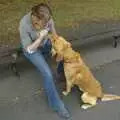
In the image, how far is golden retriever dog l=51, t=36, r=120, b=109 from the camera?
20.1 ft

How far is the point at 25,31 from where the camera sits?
6105mm

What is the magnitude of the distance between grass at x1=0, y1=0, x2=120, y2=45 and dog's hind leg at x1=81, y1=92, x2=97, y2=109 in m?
2.36

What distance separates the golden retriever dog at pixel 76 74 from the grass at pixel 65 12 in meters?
2.12

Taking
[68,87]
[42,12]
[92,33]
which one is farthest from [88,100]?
[92,33]

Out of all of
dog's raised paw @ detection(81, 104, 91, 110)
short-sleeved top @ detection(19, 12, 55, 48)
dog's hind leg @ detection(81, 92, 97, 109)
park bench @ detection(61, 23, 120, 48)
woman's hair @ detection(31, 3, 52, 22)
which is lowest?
dog's raised paw @ detection(81, 104, 91, 110)

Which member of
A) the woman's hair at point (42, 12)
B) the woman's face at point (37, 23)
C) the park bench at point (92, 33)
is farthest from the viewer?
the park bench at point (92, 33)

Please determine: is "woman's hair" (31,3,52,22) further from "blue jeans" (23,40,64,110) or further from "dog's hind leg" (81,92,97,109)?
"dog's hind leg" (81,92,97,109)

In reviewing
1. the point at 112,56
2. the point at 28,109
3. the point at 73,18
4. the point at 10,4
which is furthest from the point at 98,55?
the point at 10,4

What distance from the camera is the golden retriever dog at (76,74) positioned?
6.12 m

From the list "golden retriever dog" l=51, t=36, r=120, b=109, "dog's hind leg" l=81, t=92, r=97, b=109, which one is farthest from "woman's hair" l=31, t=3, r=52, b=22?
"dog's hind leg" l=81, t=92, r=97, b=109

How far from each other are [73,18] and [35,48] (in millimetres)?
3244

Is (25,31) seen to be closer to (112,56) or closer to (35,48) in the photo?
(35,48)

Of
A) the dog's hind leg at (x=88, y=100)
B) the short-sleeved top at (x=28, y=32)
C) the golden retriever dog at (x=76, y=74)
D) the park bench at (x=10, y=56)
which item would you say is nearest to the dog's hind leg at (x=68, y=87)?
the golden retriever dog at (x=76, y=74)

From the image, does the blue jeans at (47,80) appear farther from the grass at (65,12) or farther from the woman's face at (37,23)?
the grass at (65,12)
